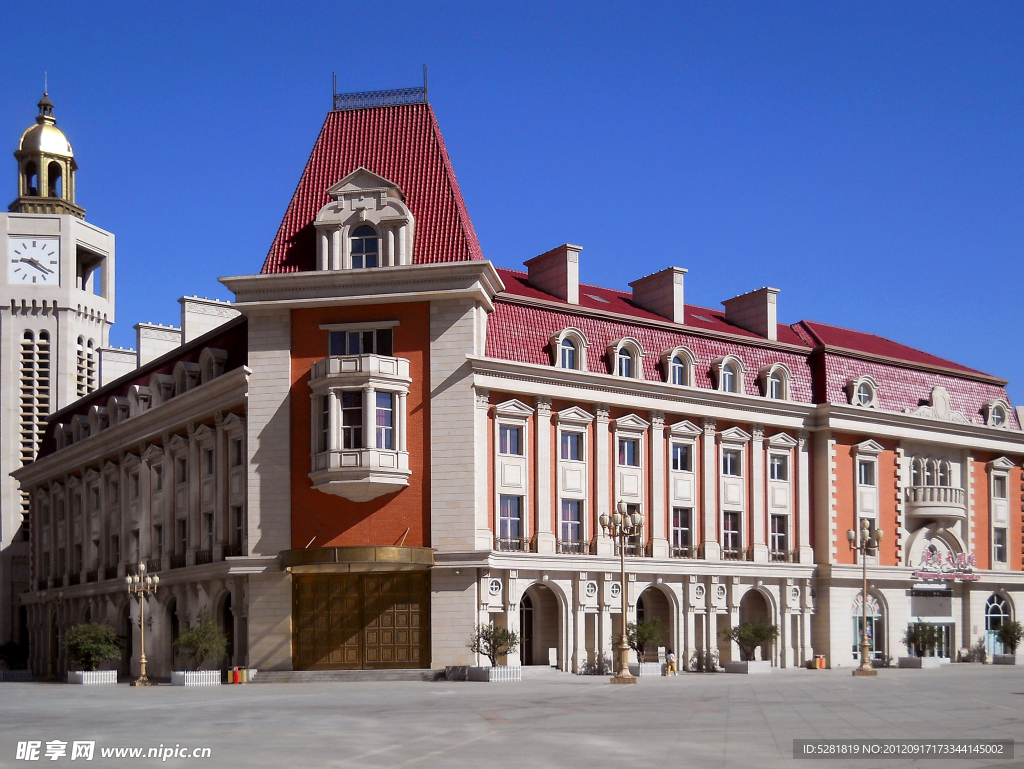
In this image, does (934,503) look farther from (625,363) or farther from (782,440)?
(625,363)

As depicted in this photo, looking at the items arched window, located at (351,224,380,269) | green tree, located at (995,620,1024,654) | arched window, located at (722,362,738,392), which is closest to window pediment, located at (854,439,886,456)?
arched window, located at (722,362,738,392)

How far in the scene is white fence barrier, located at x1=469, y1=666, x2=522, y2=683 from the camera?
42094 millimetres

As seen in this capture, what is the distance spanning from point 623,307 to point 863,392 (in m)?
12.7

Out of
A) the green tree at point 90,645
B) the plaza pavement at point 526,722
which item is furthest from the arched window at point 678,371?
the green tree at point 90,645

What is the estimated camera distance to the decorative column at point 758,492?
181 ft

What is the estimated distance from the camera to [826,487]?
188 feet

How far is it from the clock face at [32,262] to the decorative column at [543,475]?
158 ft

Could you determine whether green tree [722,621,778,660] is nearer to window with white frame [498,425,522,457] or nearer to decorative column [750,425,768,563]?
decorative column [750,425,768,563]

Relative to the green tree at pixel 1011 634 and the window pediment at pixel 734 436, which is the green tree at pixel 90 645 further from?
the green tree at pixel 1011 634

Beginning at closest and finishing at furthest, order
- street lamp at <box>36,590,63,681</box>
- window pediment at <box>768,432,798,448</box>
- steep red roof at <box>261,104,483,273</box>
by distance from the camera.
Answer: steep red roof at <box>261,104,483,273</box> → window pediment at <box>768,432,798,448</box> → street lamp at <box>36,590,63,681</box>

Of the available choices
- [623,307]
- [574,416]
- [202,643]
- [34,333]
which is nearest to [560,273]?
[623,307]

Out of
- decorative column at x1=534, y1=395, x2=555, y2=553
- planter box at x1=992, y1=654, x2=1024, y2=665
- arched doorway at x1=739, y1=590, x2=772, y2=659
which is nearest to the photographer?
decorative column at x1=534, y1=395, x2=555, y2=553

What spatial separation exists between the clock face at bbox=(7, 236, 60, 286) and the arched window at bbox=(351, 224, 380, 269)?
1729 inches
